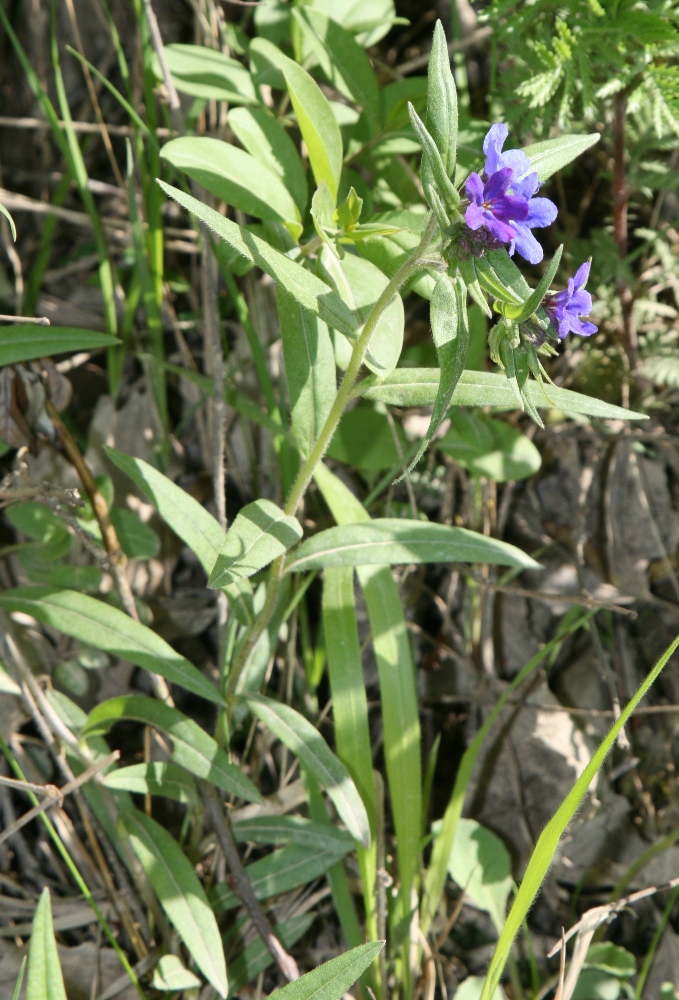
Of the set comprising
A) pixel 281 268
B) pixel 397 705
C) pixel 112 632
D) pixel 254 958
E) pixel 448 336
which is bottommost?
pixel 254 958

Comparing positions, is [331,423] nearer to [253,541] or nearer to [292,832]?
[253,541]

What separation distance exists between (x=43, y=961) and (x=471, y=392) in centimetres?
126

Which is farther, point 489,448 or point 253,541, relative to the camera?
point 489,448

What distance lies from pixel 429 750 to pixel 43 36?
2546 mm

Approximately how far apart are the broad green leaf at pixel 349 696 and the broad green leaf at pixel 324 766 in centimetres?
15

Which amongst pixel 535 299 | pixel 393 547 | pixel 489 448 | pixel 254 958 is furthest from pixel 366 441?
pixel 254 958

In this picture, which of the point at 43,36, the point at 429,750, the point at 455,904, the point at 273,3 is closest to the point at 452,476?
the point at 429,750

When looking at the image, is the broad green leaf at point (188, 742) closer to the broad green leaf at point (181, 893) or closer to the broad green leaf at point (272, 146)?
the broad green leaf at point (181, 893)

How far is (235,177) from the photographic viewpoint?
165cm

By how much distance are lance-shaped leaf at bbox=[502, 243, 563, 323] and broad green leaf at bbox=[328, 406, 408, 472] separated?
1041mm

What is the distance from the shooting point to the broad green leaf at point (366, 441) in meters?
2.18

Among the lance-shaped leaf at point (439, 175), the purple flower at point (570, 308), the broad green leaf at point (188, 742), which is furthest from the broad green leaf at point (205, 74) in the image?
the broad green leaf at point (188, 742)

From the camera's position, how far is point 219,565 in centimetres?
133

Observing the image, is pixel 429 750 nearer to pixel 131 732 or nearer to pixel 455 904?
pixel 455 904
